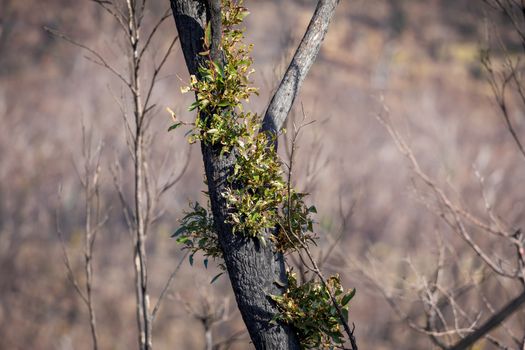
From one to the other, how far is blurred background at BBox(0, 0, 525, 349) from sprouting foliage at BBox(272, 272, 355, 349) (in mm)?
5857

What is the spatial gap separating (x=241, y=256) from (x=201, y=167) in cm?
1625

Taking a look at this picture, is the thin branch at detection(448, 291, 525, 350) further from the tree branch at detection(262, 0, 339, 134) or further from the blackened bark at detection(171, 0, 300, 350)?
the tree branch at detection(262, 0, 339, 134)

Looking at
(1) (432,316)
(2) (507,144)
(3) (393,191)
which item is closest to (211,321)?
(1) (432,316)

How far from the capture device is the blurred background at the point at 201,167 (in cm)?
1341

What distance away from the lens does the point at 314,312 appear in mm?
2547

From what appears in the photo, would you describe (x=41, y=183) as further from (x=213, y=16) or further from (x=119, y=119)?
(x=213, y=16)

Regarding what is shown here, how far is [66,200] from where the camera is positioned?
16.7 meters

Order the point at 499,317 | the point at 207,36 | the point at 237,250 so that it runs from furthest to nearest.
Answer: the point at 237,250
the point at 207,36
the point at 499,317

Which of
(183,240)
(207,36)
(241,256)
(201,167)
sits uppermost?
(201,167)

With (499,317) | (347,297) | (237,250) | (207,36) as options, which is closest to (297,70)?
(207,36)

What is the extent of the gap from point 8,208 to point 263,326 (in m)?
14.7

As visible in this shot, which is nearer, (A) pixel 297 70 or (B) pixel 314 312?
(B) pixel 314 312

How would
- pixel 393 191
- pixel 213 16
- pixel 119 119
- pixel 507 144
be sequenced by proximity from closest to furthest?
pixel 213 16 → pixel 119 119 → pixel 393 191 → pixel 507 144

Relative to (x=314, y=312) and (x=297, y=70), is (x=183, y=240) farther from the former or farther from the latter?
(x=297, y=70)
